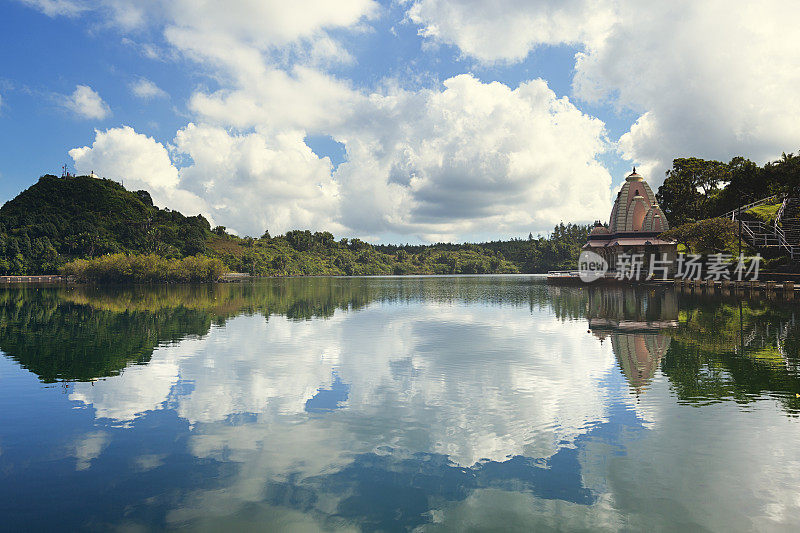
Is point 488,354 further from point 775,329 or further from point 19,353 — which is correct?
point 19,353

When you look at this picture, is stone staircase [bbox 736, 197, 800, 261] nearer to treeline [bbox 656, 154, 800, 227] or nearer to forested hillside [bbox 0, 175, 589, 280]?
treeline [bbox 656, 154, 800, 227]

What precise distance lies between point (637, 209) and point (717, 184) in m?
15.2

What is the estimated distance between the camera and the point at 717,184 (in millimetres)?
74625

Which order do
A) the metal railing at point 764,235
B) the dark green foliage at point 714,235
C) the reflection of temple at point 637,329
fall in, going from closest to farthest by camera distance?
the reflection of temple at point 637,329 < the metal railing at point 764,235 < the dark green foliage at point 714,235

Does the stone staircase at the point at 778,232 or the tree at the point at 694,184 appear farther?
the tree at the point at 694,184

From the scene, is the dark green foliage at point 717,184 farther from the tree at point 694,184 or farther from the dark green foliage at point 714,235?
the dark green foliage at point 714,235

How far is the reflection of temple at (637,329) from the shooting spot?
16688 mm

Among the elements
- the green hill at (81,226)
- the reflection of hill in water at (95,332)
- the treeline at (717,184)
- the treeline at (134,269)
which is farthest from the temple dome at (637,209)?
the green hill at (81,226)

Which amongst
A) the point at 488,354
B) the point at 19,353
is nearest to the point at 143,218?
the point at 19,353

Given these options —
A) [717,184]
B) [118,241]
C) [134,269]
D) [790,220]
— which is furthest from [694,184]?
[118,241]

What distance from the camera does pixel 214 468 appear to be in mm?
8797

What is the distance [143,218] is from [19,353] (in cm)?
16353

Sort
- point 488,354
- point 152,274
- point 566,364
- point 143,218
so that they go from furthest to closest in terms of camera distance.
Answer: point 143,218 < point 152,274 < point 488,354 < point 566,364

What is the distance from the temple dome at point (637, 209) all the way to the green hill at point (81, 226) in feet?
401
